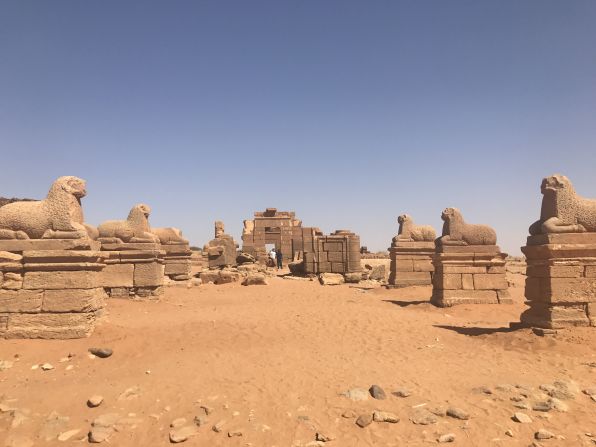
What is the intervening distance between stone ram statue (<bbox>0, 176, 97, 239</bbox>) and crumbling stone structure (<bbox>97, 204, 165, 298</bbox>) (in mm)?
4599

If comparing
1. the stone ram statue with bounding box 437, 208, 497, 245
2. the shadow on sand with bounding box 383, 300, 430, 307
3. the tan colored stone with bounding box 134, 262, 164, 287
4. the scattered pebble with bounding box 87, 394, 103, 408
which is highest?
the stone ram statue with bounding box 437, 208, 497, 245

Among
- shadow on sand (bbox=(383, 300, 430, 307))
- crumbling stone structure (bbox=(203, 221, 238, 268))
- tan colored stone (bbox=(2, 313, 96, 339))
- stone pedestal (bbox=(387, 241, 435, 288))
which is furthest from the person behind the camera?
crumbling stone structure (bbox=(203, 221, 238, 268))

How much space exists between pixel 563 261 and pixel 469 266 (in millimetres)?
4100

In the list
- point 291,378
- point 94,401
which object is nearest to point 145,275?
point 94,401

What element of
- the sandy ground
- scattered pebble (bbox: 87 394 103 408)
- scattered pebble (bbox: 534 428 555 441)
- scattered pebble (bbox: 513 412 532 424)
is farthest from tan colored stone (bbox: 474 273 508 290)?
scattered pebble (bbox: 87 394 103 408)

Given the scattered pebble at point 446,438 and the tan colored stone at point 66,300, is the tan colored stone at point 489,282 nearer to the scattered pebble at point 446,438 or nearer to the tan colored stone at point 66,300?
the scattered pebble at point 446,438

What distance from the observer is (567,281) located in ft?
22.7

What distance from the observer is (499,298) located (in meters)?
11.1

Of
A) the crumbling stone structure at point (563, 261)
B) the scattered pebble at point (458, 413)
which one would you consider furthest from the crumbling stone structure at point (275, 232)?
the scattered pebble at point (458, 413)

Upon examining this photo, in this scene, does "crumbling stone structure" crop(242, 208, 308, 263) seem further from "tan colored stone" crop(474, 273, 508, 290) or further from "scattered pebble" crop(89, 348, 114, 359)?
"scattered pebble" crop(89, 348, 114, 359)

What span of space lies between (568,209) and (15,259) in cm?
915

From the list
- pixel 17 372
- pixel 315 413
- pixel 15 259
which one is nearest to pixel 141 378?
pixel 17 372

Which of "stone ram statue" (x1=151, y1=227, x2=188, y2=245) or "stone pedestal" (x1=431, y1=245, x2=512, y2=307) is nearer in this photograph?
"stone pedestal" (x1=431, y1=245, x2=512, y2=307)

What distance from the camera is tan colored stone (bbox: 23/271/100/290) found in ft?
20.6
